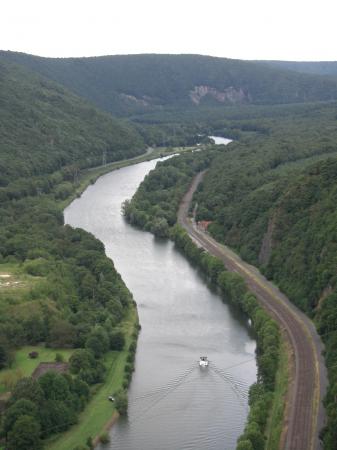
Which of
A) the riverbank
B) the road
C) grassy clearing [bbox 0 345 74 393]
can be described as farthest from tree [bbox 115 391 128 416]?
the riverbank

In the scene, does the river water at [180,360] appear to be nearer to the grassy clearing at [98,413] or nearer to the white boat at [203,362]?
the white boat at [203,362]

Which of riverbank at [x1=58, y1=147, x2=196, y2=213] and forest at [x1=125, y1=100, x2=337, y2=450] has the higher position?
forest at [x1=125, y1=100, x2=337, y2=450]

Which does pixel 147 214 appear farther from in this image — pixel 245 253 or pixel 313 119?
pixel 313 119

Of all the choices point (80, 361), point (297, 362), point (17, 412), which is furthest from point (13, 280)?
point (297, 362)

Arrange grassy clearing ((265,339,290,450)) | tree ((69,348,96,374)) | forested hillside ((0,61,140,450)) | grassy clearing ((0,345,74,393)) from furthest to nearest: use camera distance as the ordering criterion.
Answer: tree ((69,348,96,374)) < grassy clearing ((0,345,74,393)) < forested hillside ((0,61,140,450)) < grassy clearing ((265,339,290,450))

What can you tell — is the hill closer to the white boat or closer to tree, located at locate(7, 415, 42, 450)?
the white boat

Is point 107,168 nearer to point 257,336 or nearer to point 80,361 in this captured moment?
point 257,336

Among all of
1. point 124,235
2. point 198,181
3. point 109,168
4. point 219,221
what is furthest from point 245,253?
point 109,168
